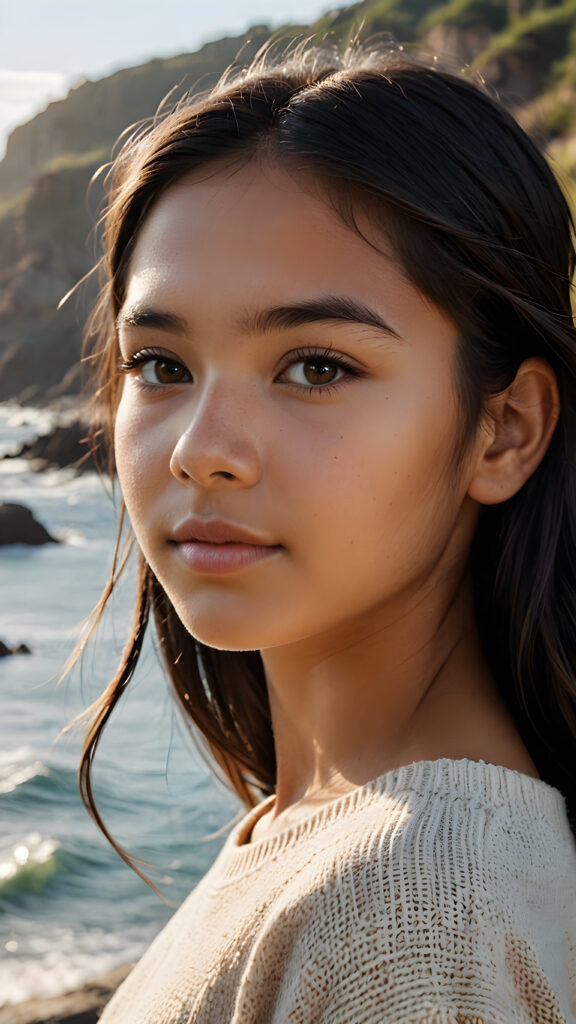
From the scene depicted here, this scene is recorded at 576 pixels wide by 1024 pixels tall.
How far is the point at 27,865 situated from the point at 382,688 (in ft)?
6.34

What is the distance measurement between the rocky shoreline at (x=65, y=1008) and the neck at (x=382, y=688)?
3.87 feet

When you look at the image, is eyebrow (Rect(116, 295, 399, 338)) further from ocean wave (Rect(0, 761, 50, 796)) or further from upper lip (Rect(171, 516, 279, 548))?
ocean wave (Rect(0, 761, 50, 796))

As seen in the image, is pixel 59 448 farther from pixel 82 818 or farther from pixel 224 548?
pixel 224 548

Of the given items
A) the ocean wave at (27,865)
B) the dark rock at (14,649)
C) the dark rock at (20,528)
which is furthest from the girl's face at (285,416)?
the dark rock at (20,528)

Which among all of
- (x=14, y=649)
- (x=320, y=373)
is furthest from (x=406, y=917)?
(x=14, y=649)

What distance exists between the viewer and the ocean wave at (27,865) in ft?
9.11

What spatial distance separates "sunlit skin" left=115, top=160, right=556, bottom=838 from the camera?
1.10 m

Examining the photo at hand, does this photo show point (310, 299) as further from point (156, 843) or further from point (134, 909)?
point (156, 843)

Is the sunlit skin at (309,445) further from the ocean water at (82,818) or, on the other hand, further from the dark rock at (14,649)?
the dark rock at (14,649)

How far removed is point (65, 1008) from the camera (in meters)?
2.28

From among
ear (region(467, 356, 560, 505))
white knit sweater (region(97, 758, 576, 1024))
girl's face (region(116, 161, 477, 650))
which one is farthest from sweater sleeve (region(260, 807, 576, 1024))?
ear (region(467, 356, 560, 505))

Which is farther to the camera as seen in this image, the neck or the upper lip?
the neck

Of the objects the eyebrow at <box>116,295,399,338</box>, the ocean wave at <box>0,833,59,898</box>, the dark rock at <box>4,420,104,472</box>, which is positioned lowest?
the ocean wave at <box>0,833,59,898</box>

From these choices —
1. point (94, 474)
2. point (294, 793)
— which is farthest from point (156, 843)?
point (94, 474)
